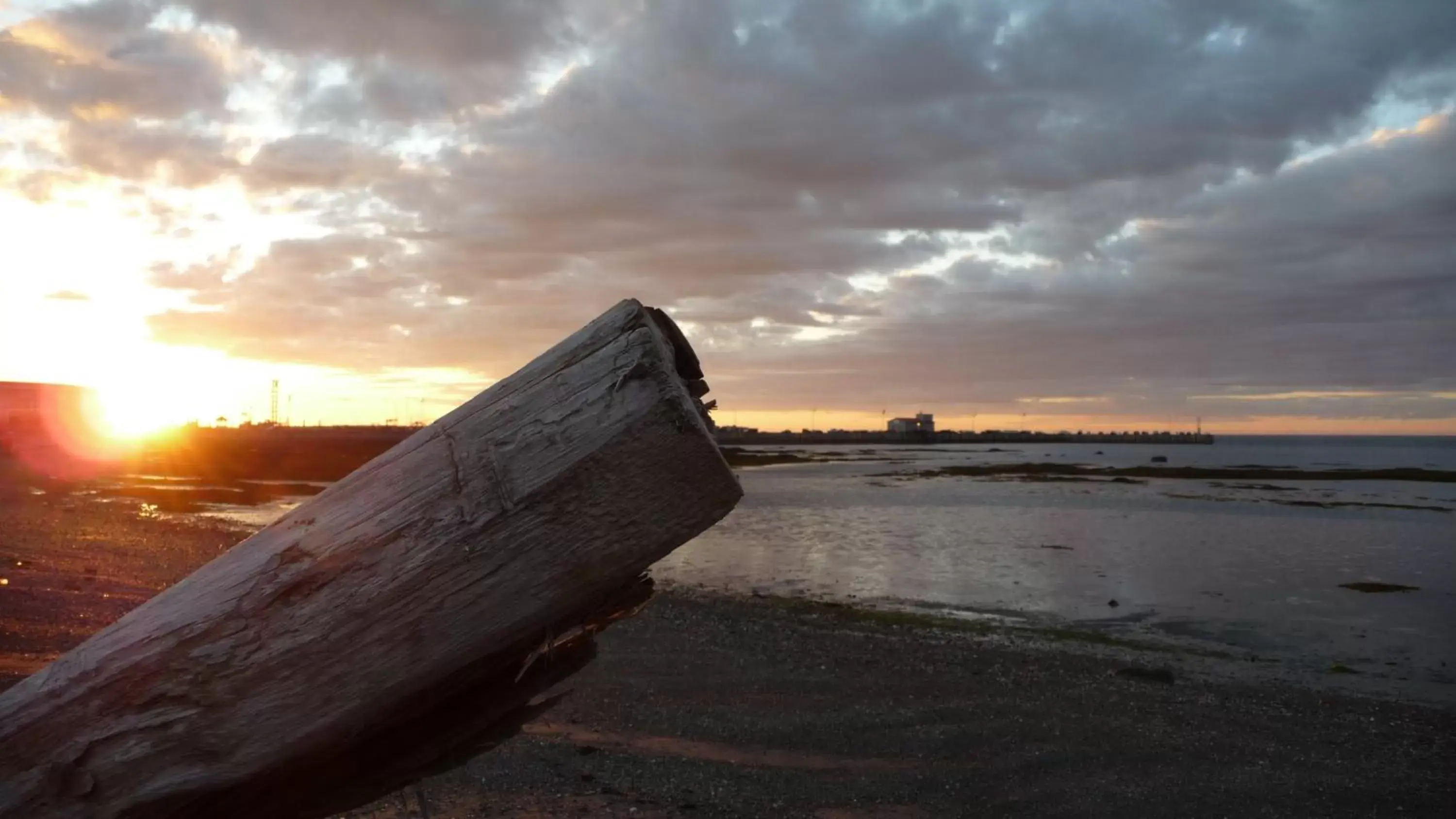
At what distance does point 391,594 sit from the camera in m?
1.83

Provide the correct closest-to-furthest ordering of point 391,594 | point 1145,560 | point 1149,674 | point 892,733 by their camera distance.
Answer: point 391,594
point 892,733
point 1149,674
point 1145,560

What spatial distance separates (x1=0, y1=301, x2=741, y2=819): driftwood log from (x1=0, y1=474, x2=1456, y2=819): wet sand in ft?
6.97

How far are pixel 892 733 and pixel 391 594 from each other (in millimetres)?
7467

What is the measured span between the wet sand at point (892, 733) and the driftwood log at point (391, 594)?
212 cm

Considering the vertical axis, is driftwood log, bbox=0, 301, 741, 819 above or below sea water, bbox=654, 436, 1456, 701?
above

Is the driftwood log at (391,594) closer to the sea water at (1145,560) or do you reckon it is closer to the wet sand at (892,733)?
the wet sand at (892,733)

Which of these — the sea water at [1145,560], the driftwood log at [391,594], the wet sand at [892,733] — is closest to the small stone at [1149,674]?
the wet sand at [892,733]

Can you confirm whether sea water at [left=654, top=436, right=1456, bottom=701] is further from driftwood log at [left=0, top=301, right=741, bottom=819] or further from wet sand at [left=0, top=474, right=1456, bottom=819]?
driftwood log at [left=0, top=301, right=741, bottom=819]

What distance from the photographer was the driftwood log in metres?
1.79

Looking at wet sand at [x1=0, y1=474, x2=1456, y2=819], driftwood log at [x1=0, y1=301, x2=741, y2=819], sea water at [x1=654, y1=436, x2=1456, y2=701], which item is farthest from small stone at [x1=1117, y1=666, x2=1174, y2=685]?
driftwood log at [x1=0, y1=301, x2=741, y2=819]

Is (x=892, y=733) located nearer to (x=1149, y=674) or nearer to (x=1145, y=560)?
(x=1149, y=674)

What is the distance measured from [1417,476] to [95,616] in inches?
3432

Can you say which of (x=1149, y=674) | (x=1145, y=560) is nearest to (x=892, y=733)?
(x=1149, y=674)

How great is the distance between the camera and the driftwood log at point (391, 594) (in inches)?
70.4
